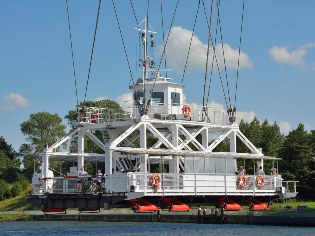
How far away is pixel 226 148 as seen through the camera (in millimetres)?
116562

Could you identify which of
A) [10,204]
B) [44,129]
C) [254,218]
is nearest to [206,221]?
[254,218]

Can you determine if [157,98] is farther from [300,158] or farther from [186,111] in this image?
[300,158]

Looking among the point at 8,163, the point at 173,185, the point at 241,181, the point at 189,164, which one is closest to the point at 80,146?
the point at 189,164

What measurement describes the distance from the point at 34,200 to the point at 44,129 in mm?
108096

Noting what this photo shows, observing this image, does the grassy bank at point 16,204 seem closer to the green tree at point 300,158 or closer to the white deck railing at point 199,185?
the green tree at point 300,158

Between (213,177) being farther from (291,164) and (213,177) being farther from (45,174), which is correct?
(291,164)

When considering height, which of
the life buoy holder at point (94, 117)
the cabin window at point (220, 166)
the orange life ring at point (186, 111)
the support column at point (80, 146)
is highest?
the orange life ring at point (186, 111)

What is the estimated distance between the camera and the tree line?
104438 millimetres

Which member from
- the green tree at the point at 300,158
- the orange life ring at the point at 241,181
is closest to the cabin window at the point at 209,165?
the orange life ring at the point at 241,181

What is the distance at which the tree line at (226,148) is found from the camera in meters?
104

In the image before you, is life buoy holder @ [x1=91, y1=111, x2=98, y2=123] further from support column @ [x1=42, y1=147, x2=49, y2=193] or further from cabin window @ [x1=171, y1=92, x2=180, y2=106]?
cabin window @ [x1=171, y1=92, x2=180, y2=106]

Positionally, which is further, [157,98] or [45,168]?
[157,98]

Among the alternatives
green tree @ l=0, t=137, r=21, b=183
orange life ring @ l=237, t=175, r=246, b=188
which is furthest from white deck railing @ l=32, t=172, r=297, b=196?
green tree @ l=0, t=137, r=21, b=183

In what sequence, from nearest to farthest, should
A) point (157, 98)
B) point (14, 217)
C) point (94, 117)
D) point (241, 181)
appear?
point (241, 181)
point (94, 117)
point (157, 98)
point (14, 217)
